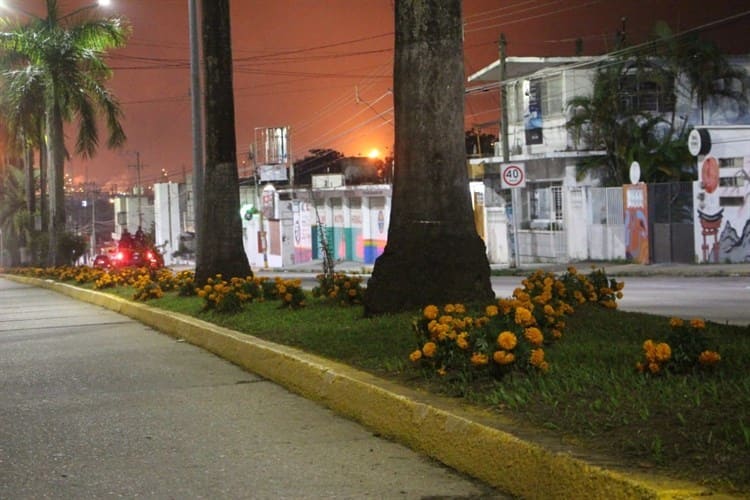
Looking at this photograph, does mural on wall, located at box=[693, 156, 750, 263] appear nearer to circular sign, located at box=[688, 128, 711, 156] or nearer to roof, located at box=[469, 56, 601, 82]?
circular sign, located at box=[688, 128, 711, 156]

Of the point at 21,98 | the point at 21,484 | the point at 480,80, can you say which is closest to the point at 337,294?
the point at 21,484

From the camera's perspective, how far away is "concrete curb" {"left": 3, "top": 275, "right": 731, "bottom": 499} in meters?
4.06

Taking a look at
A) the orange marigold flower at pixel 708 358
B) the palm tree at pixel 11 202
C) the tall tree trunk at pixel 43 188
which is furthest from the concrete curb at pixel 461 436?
the palm tree at pixel 11 202

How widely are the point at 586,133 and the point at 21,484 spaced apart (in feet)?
101

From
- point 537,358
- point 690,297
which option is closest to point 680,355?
point 537,358

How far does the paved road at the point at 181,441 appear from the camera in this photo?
512 centimetres

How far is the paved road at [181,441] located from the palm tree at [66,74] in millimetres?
20916

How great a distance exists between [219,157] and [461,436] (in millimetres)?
10446

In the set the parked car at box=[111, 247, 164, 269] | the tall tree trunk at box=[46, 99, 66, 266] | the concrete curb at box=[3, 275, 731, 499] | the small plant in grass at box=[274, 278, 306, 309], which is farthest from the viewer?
the tall tree trunk at box=[46, 99, 66, 266]

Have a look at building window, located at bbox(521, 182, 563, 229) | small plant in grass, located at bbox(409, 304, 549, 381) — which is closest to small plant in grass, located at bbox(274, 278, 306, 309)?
small plant in grass, located at bbox(409, 304, 549, 381)

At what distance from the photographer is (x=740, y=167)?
26484 millimetres

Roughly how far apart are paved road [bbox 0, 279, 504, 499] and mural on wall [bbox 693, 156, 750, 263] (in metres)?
20.2

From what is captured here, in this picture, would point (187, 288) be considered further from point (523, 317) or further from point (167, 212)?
point (167, 212)

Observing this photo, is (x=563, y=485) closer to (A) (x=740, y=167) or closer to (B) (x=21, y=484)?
(B) (x=21, y=484)
